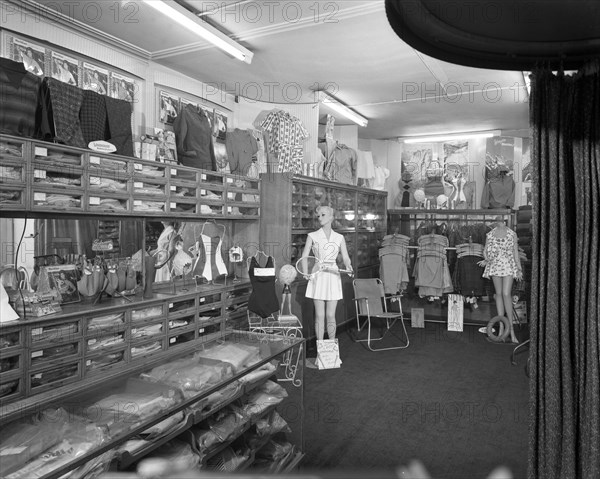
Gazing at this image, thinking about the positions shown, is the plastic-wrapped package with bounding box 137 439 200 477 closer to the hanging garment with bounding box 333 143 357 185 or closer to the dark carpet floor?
the dark carpet floor

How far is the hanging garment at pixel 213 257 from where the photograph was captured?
5.54m

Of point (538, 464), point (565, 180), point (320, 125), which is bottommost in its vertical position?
point (538, 464)

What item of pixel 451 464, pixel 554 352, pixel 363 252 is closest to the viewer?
pixel 554 352

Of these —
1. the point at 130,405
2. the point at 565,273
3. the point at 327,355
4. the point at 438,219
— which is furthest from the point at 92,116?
the point at 438,219

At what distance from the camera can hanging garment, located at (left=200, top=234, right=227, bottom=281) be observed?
554 cm

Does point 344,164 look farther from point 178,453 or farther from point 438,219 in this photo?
point 178,453

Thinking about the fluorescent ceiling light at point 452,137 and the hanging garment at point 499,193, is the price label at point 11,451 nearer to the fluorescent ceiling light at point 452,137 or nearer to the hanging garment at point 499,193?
the hanging garment at point 499,193

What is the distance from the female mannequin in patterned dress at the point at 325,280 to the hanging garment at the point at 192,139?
1527 millimetres

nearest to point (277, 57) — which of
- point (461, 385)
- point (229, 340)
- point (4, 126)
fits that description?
point (4, 126)

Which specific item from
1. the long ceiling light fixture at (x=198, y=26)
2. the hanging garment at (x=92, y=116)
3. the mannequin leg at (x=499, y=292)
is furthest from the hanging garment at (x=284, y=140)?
the mannequin leg at (x=499, y=292)

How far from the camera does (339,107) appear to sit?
23.4ft

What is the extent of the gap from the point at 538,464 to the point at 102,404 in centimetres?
173

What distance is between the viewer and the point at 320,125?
7.54m

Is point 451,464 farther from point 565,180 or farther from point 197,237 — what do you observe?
point 197,237
